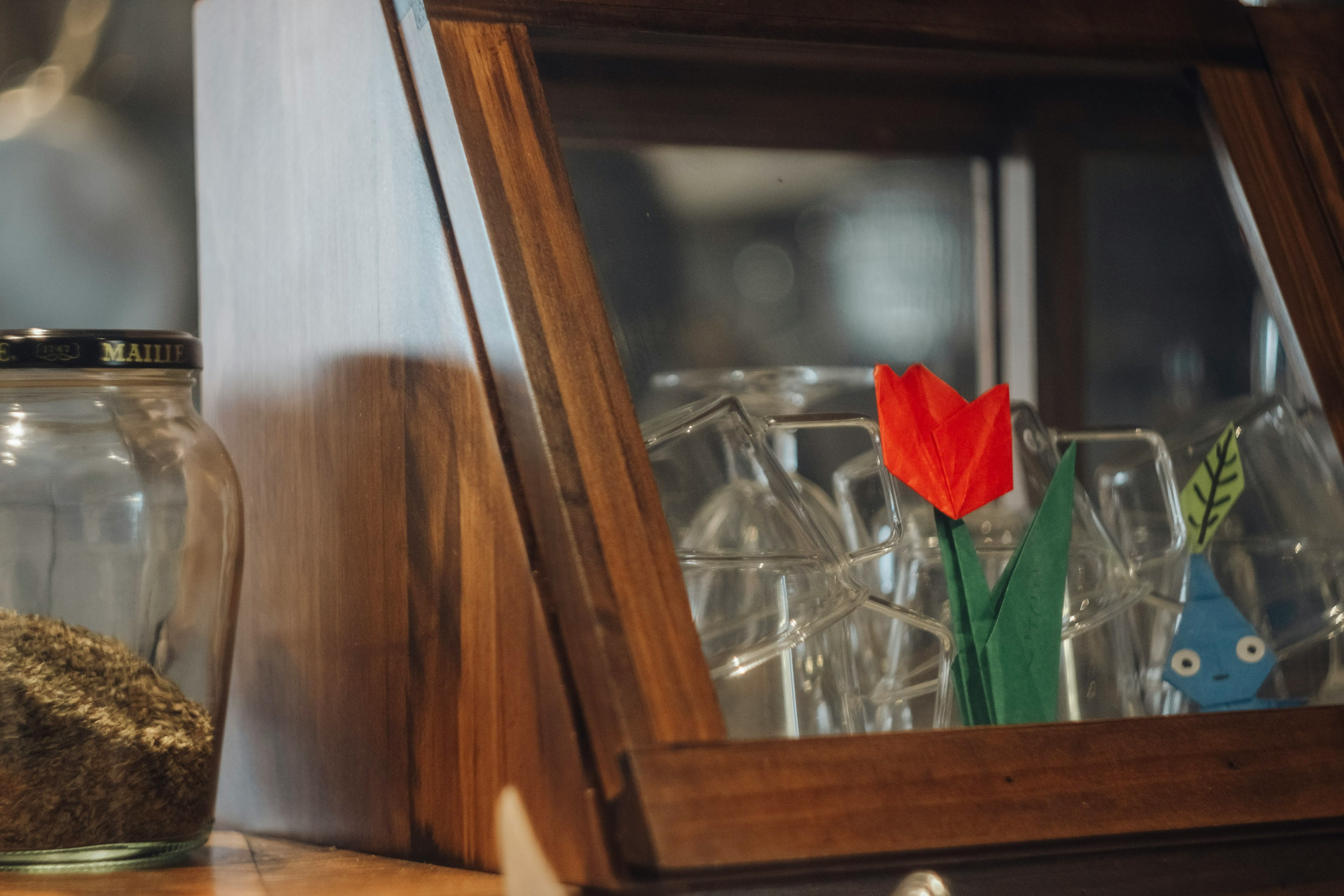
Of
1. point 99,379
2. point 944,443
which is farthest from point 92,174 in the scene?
point 944,443

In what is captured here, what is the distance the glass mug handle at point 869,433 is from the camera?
54 cm

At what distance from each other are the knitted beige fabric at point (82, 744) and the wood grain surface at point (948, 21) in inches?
11.2

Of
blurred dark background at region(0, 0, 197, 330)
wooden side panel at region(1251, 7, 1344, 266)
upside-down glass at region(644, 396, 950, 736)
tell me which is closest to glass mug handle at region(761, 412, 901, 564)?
upside-down glass at region(644, 396, 950, 736)

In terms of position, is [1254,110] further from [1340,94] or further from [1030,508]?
[1030,508]

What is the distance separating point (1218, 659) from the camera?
0.57 metres

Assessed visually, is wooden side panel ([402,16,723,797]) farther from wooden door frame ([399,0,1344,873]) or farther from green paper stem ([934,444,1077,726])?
green paper stem ([934,444,1077,726])

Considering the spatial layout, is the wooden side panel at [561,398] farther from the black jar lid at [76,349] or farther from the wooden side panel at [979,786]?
the black jar lid at [76,349]

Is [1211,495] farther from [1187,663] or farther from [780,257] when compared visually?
[780,257]

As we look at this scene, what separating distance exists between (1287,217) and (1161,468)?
129 mm

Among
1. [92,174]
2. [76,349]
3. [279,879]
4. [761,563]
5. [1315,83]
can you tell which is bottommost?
[279,879]

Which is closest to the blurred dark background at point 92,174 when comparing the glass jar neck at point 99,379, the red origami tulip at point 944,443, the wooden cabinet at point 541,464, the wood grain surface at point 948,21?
the wooden cabinet at point 541,464

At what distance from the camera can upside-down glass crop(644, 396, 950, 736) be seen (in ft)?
1.69

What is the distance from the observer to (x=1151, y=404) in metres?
0.69

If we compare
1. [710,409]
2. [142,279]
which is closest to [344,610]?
[710,409]
